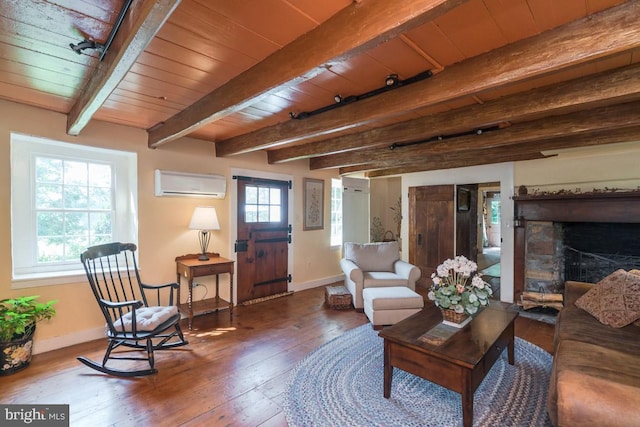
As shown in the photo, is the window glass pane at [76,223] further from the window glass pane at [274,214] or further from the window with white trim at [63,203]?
the window glass pane at [274,214]

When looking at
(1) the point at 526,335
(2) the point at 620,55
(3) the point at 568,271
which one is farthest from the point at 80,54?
(3) the point at 568,271

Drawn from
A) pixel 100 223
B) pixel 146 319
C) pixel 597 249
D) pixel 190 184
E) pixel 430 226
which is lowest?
pixel 146 319

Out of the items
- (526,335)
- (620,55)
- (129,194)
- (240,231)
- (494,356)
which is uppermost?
(620,55)

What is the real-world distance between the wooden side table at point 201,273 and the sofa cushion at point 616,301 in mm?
3344

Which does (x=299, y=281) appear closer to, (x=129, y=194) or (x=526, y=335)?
(x=129, y=194)

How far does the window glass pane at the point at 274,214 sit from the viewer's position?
4562mm

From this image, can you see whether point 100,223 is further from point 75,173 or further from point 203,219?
point 203,219

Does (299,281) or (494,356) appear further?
(299,281)

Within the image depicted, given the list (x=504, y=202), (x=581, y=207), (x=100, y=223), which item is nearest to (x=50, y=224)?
(x=100, y=223)

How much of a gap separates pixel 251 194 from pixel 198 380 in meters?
2.59

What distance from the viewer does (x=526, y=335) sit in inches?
122

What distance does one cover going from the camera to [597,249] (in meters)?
3.73

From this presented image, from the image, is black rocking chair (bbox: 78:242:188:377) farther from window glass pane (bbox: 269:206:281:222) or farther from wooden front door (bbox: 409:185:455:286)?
wooden front door (bbox: 409:185:455:286)

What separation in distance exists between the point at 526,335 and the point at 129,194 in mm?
4675
